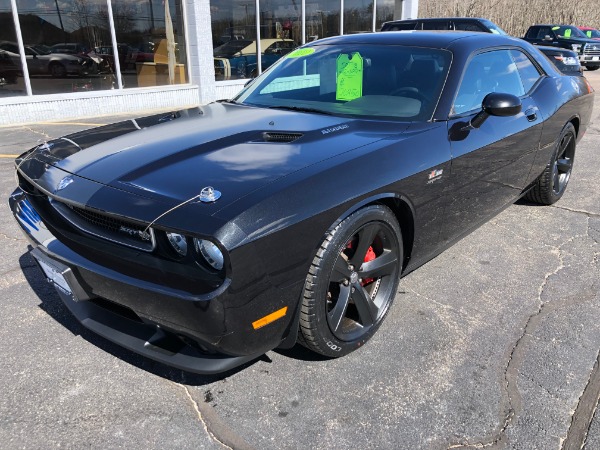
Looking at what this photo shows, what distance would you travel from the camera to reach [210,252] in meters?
1.92

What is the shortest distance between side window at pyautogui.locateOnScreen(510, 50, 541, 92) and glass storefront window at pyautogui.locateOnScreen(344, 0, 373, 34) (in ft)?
33.0

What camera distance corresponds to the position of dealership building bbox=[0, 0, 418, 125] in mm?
8961

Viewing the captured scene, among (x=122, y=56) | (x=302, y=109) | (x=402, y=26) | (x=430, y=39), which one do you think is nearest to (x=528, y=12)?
(x=402, y=26)

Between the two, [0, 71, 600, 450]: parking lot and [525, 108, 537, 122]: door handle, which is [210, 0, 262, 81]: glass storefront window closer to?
[525, 108, 537, 122]: door handle

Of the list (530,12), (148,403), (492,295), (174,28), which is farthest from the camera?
(530,12)

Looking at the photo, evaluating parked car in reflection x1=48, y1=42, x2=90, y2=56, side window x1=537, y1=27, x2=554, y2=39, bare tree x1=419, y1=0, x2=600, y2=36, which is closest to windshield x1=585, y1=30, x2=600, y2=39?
side window x1=537, y1=27, x2=554, y2=39

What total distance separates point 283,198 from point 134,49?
9.56 m

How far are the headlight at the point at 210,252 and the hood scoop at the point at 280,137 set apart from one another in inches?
33.3

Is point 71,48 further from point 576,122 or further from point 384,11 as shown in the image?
point 384,11

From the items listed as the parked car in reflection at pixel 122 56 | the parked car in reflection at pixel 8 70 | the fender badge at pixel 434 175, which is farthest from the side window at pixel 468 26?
the fender badge at pixel 434 175

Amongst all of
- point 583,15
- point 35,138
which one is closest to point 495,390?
point 35,138

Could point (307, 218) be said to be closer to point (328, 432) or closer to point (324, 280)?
point (324, 280)

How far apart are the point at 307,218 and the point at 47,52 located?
357 inches

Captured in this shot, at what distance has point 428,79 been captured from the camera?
124 inches
